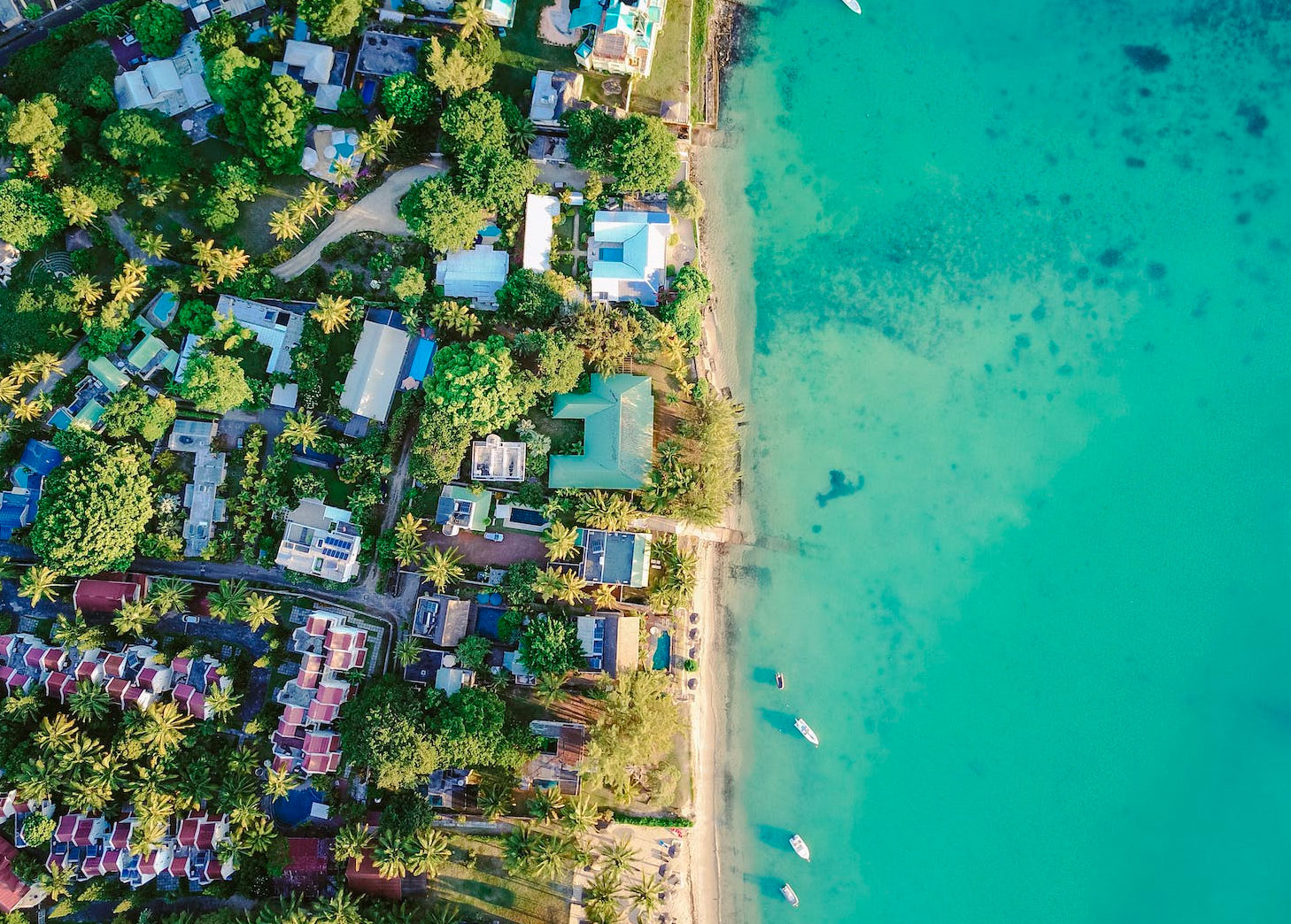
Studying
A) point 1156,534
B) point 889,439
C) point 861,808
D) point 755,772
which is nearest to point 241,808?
point 755,772

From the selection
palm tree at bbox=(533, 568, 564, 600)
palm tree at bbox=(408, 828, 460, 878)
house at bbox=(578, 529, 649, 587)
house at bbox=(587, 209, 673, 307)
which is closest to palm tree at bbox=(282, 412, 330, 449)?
palm tree at bbox=(533, 568, 564, 600)

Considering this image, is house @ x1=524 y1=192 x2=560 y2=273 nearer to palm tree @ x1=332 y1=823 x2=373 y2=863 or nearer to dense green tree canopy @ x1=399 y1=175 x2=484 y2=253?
dense green tree canopy @ x1=399 y1=175 x2=484 y2=253

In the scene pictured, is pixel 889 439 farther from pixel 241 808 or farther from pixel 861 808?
pixel 241 808

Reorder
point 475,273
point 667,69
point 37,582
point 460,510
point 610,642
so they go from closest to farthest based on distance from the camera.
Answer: point 37,582 < point 610,642 < point 460,510 < point 475,273 < point 667,69

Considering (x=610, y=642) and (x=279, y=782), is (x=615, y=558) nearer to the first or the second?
(x=610, y=642)

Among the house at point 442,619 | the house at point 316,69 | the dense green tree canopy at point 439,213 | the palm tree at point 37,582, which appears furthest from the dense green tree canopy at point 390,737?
the house at point 316,69

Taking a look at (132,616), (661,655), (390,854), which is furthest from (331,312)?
(390,854)
